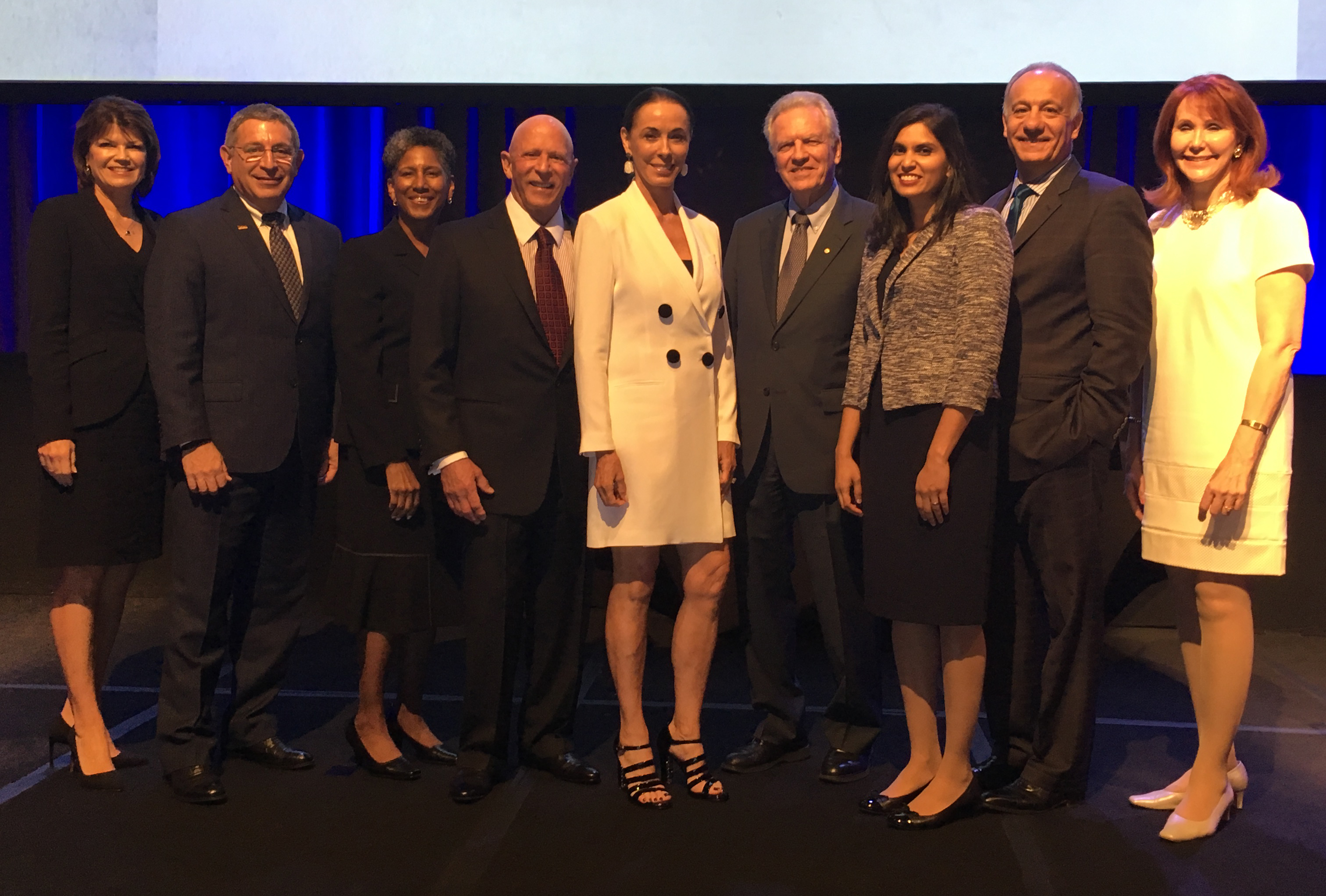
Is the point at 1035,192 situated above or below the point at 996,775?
above

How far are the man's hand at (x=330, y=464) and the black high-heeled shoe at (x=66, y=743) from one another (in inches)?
32.3

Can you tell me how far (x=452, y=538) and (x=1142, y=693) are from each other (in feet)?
7.54

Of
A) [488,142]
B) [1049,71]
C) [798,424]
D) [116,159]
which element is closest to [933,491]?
[798,424]

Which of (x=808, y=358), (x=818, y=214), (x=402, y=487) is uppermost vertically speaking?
(x=818, y=214)

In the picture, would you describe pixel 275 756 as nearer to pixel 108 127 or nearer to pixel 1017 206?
Result: pixel 108 127

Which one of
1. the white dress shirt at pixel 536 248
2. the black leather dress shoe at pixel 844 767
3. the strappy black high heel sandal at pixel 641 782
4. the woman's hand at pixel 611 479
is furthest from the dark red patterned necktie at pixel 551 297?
the black leather dress shoe at pixel 844 767

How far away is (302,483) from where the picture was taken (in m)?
2.80

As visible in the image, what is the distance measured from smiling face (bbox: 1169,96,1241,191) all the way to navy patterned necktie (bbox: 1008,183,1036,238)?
1.06 ft

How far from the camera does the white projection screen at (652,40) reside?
378 centimetres

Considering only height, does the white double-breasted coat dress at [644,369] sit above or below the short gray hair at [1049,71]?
below

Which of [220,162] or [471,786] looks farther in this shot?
[220,162]

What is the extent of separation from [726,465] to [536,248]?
27.1 inches

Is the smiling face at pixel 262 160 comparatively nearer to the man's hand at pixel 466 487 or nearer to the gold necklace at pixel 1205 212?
the man's hand at pixel 466 487

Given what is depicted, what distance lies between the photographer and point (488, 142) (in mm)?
4488
